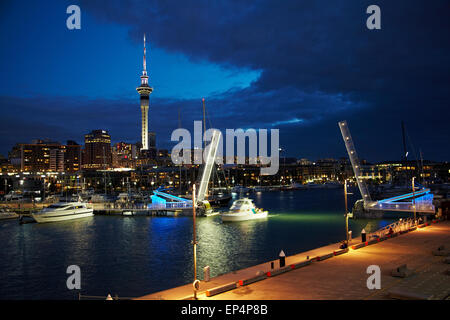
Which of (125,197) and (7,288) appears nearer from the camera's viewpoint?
(7,288)

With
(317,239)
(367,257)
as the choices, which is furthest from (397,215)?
(367,257)

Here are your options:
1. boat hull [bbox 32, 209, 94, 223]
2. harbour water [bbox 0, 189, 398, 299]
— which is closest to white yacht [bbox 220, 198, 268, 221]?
harbour water [bbox 0, 189, 398, 299]

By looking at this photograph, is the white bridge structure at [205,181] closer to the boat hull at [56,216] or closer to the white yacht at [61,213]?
the white yacht at [61,213]

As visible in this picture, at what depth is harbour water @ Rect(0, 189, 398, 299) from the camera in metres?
25.2

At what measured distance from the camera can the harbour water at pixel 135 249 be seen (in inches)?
993

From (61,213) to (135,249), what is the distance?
31.6 metres

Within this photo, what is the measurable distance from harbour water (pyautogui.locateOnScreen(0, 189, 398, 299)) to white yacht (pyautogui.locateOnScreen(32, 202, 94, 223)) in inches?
83.5

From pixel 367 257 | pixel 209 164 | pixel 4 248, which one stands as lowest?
pixel 4 248

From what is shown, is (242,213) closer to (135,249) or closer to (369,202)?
(369,202)

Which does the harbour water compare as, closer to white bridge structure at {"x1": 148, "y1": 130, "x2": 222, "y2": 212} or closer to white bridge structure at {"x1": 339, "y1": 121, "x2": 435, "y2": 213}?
white bridge structure at {"x1": 339, "y1": 121, "x2": 435, "y2": 213}
